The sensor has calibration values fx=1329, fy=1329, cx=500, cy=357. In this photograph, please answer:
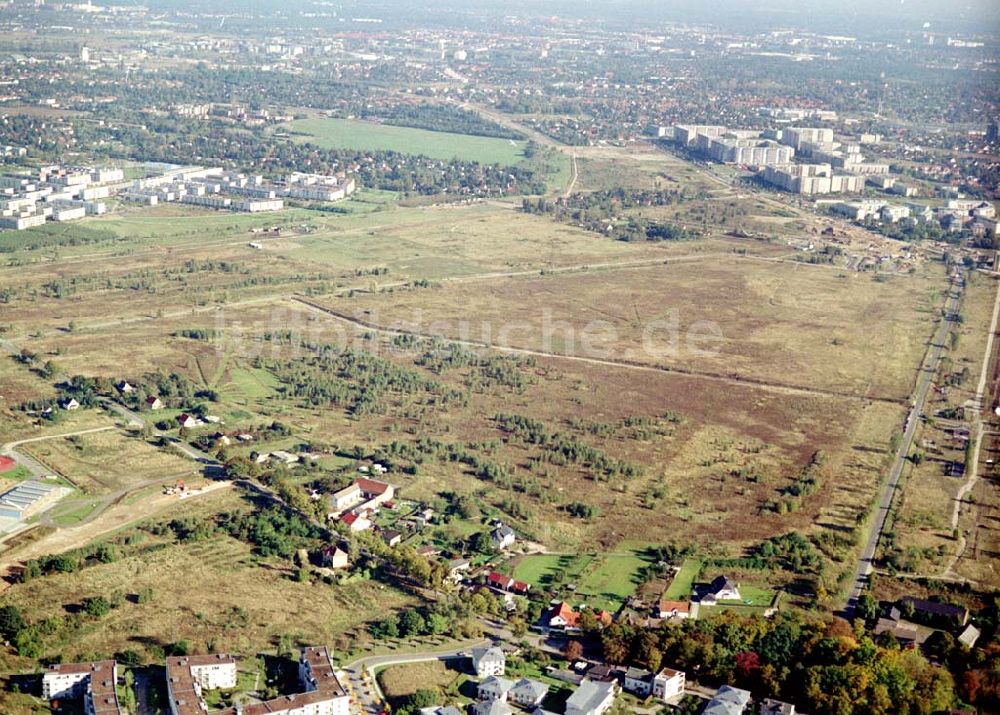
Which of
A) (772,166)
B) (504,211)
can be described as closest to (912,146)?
(772,166)

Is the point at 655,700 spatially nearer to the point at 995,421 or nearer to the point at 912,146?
the point at 995,421

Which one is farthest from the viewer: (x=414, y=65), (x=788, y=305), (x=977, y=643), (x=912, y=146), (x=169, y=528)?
(x=414, y=65)

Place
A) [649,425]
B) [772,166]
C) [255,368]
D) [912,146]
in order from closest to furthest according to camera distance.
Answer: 1. [649,425]
2. [255,368]
3. [772,166]
4. [912,146]

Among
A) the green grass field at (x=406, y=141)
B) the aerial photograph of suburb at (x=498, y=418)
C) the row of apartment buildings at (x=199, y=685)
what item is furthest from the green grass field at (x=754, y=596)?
the green grass field at (x=406, y=141)

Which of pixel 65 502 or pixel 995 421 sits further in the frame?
pixel 995 421

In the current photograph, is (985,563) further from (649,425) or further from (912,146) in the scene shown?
(912,146)
